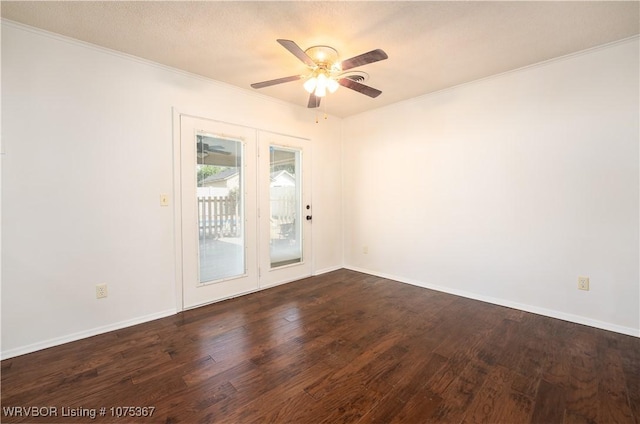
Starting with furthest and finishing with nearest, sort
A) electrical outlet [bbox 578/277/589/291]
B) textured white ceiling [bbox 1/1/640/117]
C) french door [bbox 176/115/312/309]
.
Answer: french door [bbox 176/115/312/309], electrical outlet [bbox 578/277/589/291], textured white ceiling [bbox 1/1/640/117]

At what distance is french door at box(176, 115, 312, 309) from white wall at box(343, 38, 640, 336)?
131 cm

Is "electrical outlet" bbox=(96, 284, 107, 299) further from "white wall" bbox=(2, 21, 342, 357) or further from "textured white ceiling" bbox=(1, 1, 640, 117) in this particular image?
"textured white ceiling" bbox=(1, 1, 640, 117)

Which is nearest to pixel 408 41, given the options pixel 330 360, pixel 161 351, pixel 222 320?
pixel 330 360

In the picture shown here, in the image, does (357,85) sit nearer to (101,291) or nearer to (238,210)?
(238,210)

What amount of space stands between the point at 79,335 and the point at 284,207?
2.50 meters

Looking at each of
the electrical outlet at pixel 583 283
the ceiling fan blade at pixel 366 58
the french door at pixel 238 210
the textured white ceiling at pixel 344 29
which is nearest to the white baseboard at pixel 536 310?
the electrical outlet at pixel 583 283

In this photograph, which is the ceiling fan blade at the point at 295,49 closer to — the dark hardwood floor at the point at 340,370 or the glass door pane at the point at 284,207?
the glass door pane at the point at 284,207

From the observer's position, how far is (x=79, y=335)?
2.44 metres

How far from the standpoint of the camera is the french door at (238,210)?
121 inches

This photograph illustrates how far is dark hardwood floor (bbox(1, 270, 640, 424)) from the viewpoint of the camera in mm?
1617

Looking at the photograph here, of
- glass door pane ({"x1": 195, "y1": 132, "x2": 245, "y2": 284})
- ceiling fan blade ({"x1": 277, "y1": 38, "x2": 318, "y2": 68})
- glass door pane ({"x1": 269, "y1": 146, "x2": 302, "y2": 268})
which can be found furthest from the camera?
glass door pane ({"x1": 269, "y1": 146, "x2": 302, "y2": 268})

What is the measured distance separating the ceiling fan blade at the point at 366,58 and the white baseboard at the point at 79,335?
115 inches

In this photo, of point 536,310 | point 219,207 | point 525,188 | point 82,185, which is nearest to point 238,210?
point 219,207

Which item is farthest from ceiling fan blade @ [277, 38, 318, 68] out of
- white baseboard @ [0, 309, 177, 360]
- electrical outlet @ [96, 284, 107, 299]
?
white baseboard @ [0, 309, 177, 360]
